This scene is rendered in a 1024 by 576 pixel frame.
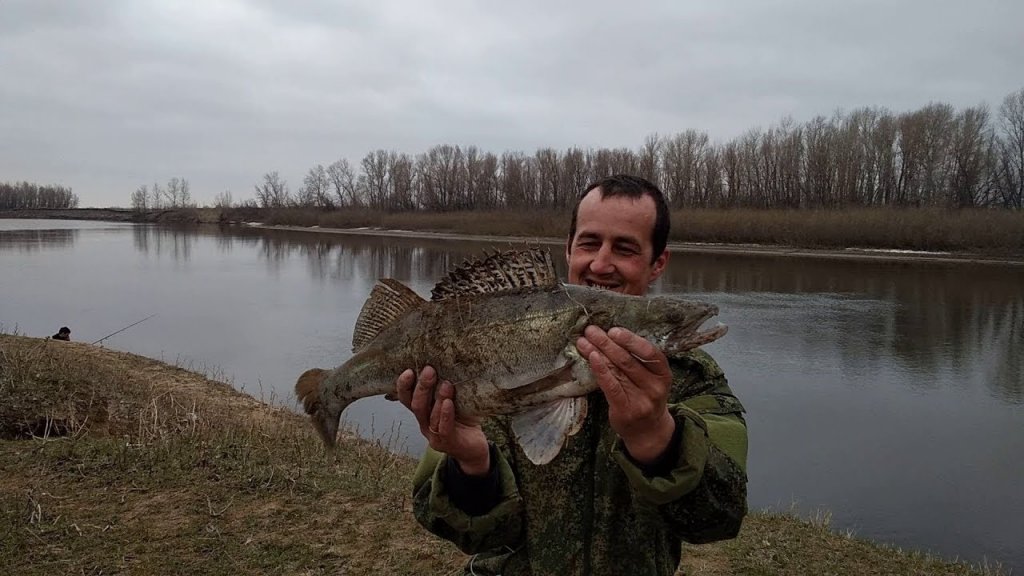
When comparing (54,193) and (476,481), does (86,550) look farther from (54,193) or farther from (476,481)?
(54,193)

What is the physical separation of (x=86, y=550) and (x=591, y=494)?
4588mm

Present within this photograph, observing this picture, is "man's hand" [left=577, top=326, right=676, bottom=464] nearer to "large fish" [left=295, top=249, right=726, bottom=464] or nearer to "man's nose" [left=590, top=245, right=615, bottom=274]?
"large fish" [left=295, top=249, right=726, bottom=464]

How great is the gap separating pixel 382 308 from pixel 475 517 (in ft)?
3.44

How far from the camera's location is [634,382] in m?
2.13

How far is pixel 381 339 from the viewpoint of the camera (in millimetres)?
2891

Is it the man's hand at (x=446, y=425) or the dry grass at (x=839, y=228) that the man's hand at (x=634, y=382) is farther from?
the dry grass at (x=839, y=228)

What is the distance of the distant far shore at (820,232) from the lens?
41.5 metres

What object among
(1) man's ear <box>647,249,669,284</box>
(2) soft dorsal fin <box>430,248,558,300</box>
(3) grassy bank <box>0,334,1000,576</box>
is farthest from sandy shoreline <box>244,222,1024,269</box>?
(2) soft dorsal fin <box>430,248,558,300</box>

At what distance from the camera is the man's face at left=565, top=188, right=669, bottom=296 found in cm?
287

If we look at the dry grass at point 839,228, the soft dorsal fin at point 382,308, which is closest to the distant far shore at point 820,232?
the dry grass at point 839,228

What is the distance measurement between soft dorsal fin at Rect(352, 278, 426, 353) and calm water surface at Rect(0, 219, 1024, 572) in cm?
657

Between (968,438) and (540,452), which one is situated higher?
(540,452)

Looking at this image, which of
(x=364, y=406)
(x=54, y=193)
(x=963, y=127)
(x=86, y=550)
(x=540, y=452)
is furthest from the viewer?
(x=54, y=193)

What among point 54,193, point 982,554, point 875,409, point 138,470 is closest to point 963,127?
point 875,409
